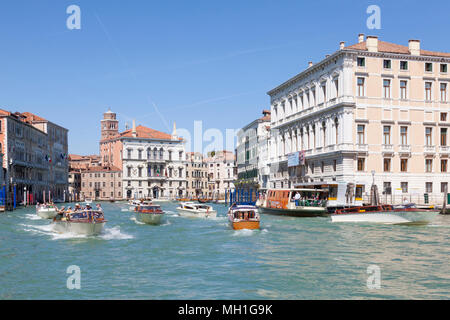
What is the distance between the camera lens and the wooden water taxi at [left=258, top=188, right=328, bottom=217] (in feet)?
126

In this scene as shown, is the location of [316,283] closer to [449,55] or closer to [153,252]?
[153,252]

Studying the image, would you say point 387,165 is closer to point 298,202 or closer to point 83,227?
point 298,202

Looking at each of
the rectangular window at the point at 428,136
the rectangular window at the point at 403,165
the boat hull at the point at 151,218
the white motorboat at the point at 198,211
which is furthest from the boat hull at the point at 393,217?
the rectangular window at the point at 428,136

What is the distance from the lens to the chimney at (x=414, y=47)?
146 ft

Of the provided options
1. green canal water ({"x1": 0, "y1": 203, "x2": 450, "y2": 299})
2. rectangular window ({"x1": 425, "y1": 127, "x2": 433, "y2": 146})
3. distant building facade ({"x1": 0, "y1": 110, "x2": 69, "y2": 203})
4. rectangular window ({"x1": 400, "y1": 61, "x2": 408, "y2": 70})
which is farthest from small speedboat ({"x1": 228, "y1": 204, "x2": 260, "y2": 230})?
distant building facade ({"x1": 0, "y1": 110, "x2": 69, "y2": 203})

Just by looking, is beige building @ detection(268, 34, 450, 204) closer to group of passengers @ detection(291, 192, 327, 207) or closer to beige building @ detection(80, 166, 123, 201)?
group of passengers @ detection(291, 192, 327, 207)

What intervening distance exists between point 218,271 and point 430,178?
33417 millimetres

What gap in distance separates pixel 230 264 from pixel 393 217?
15925mm

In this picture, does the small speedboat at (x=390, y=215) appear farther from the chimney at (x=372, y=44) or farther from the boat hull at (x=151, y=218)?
the chimney at (x=372, y=44)

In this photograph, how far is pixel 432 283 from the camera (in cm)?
1323

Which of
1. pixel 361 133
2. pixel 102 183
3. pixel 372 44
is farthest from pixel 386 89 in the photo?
pixel 102 183

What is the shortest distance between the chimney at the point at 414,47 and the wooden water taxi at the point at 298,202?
45.4ft

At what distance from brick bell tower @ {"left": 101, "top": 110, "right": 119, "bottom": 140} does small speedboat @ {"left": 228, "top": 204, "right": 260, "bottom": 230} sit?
121314 millimetres
